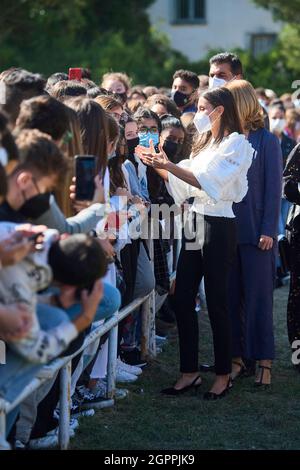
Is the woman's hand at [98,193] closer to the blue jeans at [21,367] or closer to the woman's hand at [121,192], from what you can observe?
the blue jeans at [21,367]

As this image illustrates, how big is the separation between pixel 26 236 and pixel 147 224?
3182 millimetres

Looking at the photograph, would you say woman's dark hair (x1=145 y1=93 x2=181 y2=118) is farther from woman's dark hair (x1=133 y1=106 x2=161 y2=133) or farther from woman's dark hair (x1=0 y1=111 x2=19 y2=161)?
woman's dark hair (x1=0 y1=111 x2=19 y2=161)

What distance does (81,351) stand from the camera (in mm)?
4969

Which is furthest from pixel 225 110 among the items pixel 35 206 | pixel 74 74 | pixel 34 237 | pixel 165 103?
pixel 34 237

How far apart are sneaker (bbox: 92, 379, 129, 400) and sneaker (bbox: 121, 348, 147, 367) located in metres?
0.76

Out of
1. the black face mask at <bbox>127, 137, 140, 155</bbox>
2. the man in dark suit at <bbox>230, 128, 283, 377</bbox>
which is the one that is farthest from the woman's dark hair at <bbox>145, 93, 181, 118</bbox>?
the man in dark suit at <bbox>230, 128, 283, 377</bbox>

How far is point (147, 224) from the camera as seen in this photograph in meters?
6.77

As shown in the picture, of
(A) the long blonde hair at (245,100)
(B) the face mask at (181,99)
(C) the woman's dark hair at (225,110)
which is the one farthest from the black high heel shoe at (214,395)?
(B) the face mask at (181,99)

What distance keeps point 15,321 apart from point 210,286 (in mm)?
2587

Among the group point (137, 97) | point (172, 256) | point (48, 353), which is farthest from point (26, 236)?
point (137, 97)

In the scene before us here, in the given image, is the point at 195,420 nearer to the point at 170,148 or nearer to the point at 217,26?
the point at 170,148

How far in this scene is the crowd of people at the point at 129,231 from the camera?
12.3 ft

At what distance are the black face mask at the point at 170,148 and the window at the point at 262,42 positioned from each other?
34775 mm
